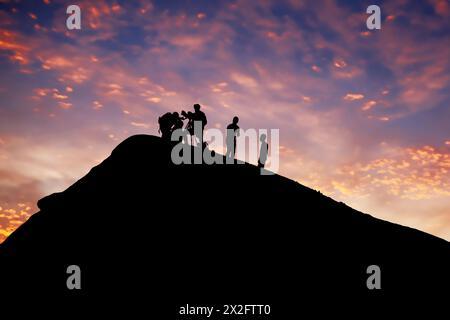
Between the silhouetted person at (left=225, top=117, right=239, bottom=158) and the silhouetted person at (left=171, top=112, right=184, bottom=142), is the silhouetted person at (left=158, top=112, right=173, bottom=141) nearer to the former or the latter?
the silhouetted person at (left=171, top=112, right=184, bottom=142)

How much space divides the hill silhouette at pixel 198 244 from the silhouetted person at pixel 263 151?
2.34m

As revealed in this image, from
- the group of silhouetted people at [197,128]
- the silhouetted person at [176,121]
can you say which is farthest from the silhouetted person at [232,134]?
the silhouetted person at [176,121]

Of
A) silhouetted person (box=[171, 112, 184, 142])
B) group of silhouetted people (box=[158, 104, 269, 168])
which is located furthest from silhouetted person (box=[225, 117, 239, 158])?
silhouetted person (box=[171, 112, 184, 142])

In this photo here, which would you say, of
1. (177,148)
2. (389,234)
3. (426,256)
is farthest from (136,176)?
(426,256)

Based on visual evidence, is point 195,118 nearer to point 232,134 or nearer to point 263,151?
point 232,134

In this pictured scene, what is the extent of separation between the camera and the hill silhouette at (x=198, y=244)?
1559 cm

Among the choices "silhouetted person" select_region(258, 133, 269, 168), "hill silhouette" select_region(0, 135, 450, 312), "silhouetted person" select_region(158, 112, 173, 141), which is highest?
"silhouetted person" select_region(158, 112, 173, 141)

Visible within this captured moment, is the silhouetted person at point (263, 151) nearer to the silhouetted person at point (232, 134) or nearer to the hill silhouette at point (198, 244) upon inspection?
the silhouetted person at point (232, 134)

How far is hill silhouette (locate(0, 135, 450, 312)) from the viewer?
15594 millimetres

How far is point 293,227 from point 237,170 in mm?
4843

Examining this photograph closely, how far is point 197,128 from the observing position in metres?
23.0

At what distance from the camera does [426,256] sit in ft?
66.0

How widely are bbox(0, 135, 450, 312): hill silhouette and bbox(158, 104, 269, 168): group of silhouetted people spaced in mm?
2417
